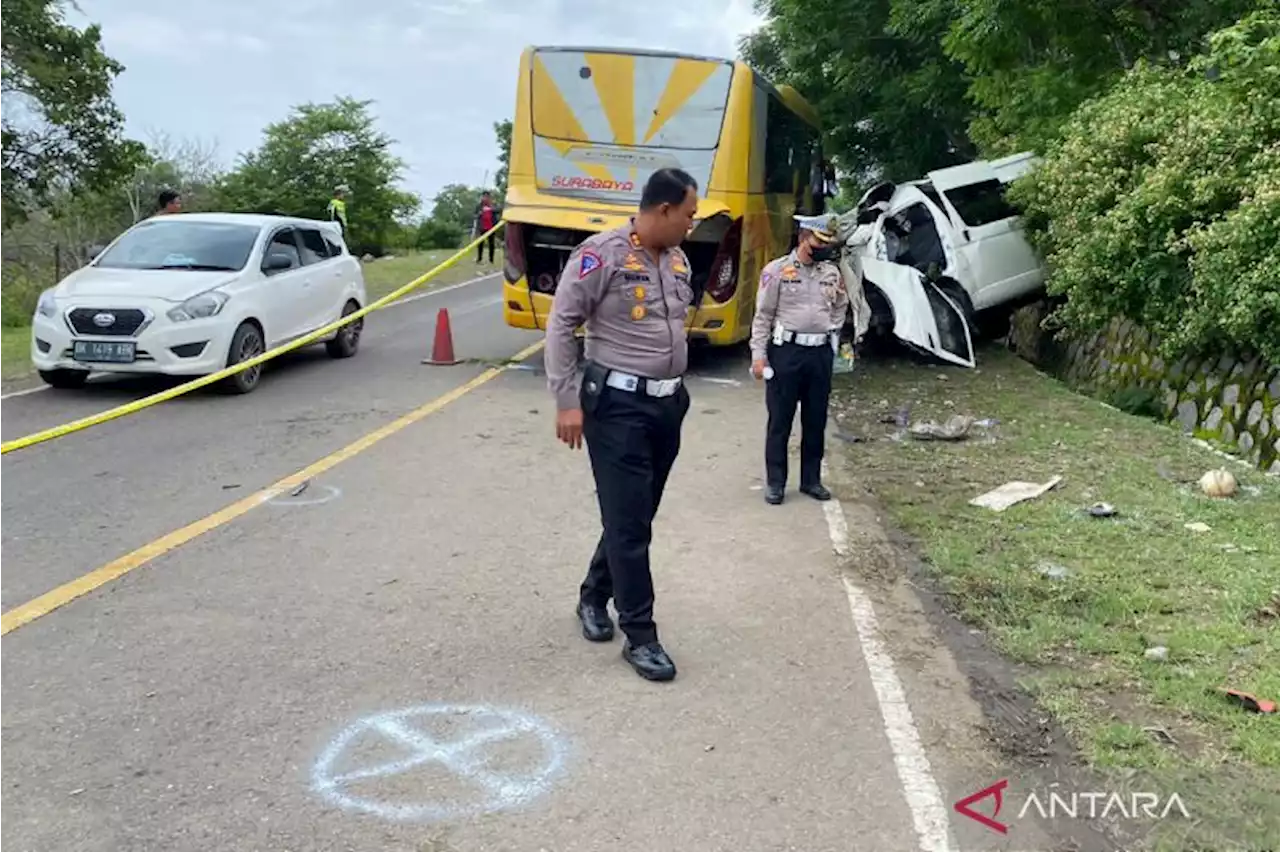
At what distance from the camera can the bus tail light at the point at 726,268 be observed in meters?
11.5

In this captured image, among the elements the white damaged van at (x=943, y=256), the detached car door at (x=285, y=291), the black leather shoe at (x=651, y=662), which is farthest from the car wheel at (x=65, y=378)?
the black leather shoe at (x=651, y=662)

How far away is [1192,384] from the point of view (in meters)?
10.3

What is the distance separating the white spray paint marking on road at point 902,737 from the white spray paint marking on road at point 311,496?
3.17 metres

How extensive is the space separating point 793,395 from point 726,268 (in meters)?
4.41

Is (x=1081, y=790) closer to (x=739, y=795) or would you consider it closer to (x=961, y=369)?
(x=739, y=795)

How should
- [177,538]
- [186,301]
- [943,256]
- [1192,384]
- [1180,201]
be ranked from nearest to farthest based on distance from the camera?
[177,538] → [1180,201] → [186,301] → [1192,384] → [943,256]

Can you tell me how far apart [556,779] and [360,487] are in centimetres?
399

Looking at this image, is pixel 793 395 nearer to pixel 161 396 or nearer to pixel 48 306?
pixel 161 396

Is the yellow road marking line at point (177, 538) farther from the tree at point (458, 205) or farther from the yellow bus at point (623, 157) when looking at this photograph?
the tree at point (458, 205)

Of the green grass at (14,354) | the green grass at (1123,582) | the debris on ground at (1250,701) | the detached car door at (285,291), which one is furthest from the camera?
the green grass at (14,354)

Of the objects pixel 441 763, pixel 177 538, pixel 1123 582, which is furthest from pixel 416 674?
pixel 1123 582

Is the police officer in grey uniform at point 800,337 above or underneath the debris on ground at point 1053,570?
above

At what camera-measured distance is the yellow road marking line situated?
5066mm

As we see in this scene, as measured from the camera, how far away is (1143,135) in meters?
10.9
